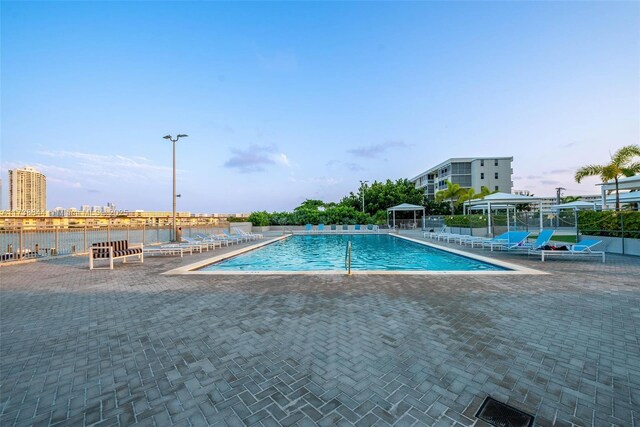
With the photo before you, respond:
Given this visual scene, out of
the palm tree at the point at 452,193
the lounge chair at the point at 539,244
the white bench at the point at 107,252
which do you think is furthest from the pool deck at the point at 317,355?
the palm tree at the point at 452,193

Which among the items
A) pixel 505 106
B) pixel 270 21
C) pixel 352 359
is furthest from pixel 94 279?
pixel 505 106

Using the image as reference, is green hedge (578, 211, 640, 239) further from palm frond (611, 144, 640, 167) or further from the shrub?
the shrub

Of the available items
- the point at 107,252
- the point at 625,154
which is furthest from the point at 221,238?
the point at 625,154

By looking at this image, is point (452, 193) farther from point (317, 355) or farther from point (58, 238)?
point (58, 238)

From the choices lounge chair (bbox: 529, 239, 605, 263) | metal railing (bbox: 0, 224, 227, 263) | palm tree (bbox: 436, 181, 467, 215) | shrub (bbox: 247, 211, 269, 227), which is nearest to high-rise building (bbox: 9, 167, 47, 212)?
shrub (bbox: 247, 211, 269, 227)

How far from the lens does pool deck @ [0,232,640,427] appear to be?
216 cm

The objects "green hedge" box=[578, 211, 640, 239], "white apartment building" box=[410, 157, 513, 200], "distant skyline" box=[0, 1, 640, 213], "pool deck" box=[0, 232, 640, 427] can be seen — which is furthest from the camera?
"white apartment building" box=[410, 157, 513, 200]

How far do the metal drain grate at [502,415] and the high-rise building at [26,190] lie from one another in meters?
64.2

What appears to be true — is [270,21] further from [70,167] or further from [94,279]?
[70,167]

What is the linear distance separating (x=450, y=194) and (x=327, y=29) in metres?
24.0

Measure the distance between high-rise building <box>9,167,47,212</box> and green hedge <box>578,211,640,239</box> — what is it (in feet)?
221

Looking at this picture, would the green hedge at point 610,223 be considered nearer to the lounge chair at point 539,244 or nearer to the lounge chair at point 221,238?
the lounge chair at point 539,244

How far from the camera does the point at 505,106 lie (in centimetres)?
1806

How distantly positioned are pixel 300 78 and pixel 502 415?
22.5 m
